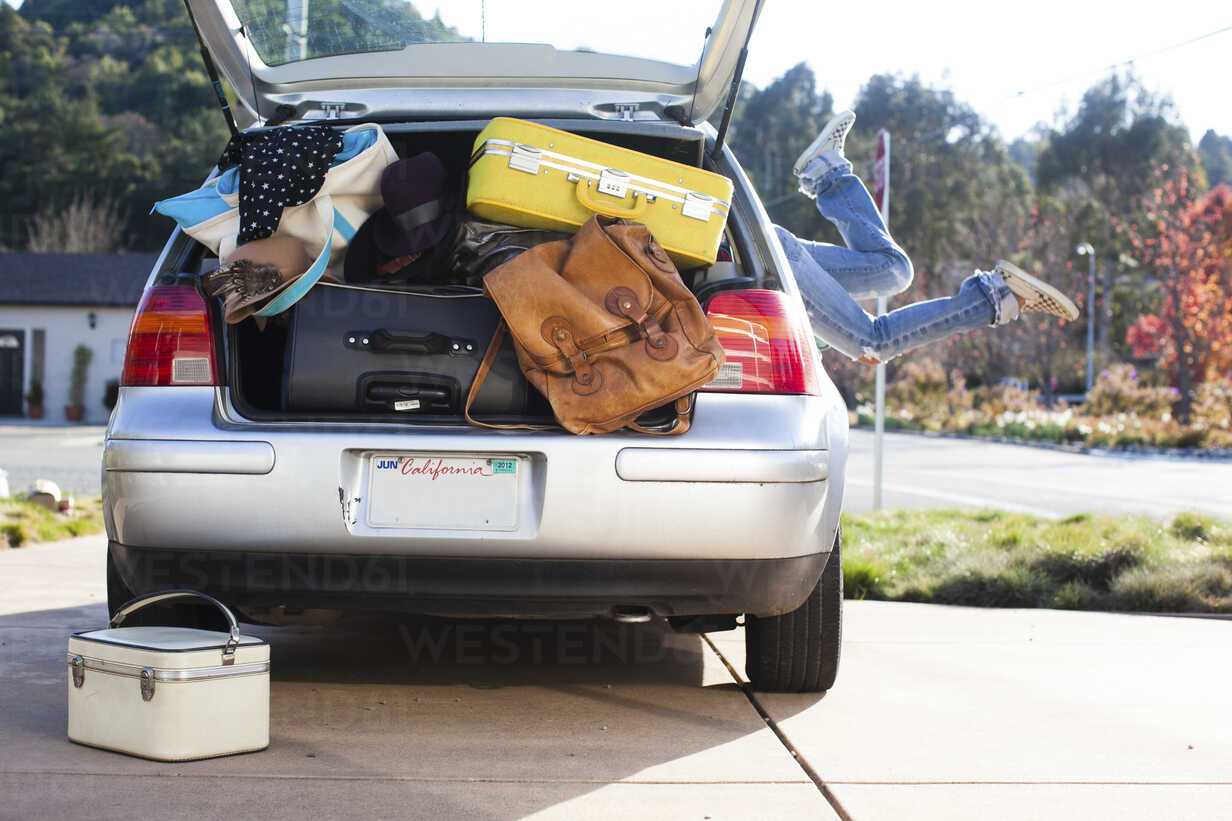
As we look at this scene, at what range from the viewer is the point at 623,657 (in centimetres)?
423

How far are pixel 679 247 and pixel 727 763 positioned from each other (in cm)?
127

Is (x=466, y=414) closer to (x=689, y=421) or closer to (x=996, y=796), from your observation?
(x=689, y=421)

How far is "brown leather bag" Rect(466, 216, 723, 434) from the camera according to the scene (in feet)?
9.63

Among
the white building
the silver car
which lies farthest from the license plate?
the white building

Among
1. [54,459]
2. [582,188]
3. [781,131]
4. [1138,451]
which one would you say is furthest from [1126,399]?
[781,131]

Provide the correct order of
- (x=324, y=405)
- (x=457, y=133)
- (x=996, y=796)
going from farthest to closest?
1. (x=457, y=133)
2. (x=324, y=405)
3. (x=996, y=796)

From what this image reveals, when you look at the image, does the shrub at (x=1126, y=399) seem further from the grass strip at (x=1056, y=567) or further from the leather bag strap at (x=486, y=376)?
the leather bag strap at (x=486, y=376)

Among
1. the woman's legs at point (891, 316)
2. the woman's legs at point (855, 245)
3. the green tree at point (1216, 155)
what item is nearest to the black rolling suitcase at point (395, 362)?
the woman's legs at point (891, 316)

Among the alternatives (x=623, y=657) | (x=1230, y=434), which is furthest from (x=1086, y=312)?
(x=623, y=657)

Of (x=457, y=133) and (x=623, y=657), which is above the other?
(x=457, y=133)

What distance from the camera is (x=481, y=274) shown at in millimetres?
3383

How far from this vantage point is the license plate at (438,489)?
117 inches

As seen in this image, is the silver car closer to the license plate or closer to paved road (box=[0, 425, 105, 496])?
the license plate

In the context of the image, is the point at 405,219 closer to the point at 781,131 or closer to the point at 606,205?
the point at 606,205
